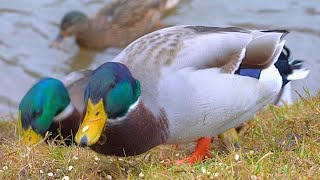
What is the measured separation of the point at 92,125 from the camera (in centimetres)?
383

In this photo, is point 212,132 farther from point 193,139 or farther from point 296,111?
point 296,111

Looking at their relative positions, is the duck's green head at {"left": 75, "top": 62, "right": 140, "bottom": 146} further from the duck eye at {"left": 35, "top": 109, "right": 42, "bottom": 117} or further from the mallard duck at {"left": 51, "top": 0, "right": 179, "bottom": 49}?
the mallard duck at {"left": 51, "top": 0, "right": 179, "bottom": 49}

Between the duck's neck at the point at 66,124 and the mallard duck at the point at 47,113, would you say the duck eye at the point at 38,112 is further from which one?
the duck's neck at the point at 66,124

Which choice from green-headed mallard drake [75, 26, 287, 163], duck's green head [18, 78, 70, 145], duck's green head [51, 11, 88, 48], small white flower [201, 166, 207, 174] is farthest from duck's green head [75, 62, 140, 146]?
duck's green head [51, 11, 88, 48]

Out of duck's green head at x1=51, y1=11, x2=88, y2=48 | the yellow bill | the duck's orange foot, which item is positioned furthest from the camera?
duck's green head at x1=51, y1=11, x2=88, y2=48

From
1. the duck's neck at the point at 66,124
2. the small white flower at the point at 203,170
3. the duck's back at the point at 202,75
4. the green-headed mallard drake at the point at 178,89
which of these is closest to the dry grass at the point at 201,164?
the small white flower at the point at 203,170

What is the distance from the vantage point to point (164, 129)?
428 cm

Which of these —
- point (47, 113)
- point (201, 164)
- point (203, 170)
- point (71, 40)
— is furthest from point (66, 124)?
point (71, 40)

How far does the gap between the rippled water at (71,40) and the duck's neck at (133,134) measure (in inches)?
150

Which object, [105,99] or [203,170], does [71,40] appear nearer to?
[105,99]

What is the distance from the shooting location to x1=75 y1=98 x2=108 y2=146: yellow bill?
381 centimetres

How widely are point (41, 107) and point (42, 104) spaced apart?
0.08ft

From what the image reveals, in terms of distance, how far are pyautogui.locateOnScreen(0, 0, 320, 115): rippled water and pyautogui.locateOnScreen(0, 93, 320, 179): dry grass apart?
3.25 meters

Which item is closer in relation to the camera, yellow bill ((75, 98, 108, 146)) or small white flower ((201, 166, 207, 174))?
small white flower ((201, 166, 207, 174))
